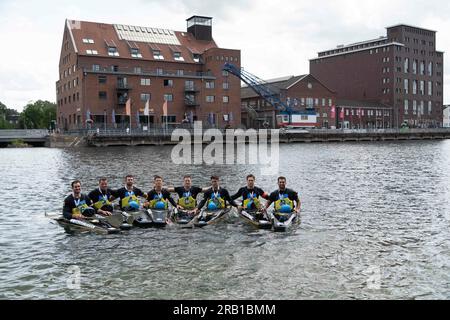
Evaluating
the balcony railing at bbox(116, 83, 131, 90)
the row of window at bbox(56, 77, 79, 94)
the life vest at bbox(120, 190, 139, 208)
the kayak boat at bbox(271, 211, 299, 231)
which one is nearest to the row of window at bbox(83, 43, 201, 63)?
the row of window at bbox(56, 77, 79, 94)

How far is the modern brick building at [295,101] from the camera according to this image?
423ft

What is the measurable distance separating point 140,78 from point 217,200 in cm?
8371

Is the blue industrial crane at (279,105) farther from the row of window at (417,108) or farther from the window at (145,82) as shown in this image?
the row of window at (417,108)

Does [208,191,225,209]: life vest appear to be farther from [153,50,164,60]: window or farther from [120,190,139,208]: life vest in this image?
[153,50,164,60]: window

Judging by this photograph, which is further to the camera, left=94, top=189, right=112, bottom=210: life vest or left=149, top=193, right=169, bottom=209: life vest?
left=149, top=193, right=169, bottom=209: life vest

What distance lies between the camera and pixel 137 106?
3939 inches

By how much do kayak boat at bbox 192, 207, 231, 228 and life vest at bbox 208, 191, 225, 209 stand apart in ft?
0.72

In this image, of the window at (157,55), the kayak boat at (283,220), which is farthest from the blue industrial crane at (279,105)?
the kayak boat at (283,220)

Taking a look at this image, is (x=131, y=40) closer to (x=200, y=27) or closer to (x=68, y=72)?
(x=68, y=72)

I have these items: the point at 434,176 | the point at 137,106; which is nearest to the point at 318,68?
the point at 137,106

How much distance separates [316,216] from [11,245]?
13.9 metres

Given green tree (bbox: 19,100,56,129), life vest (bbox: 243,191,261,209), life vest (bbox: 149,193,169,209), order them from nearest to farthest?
1. life vest (bbox: 149,193,169,209)
2. life vest (bbox: 243,191,261,209)
3. green tree (bbox: 19,100,56,129)

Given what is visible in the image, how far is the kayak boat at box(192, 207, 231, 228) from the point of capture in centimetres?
2120

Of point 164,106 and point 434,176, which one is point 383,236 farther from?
point 164,106
